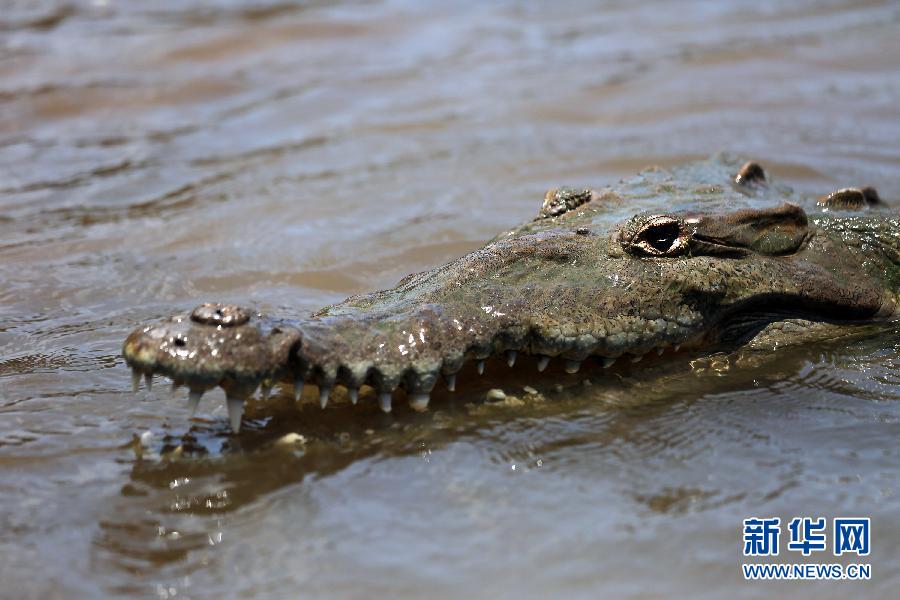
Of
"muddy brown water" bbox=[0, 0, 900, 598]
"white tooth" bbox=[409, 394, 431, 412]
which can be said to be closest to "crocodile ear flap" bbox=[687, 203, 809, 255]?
"muddy brown water" bbox=[0, 0, 900, 598]

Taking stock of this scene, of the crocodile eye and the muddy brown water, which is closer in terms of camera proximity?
the muddy brown water

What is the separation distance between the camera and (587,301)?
4121 mm

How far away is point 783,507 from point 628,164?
502cm

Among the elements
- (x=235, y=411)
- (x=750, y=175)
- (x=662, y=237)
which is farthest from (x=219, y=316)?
(x=750, y=175)

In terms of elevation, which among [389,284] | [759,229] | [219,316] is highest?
[219,316]

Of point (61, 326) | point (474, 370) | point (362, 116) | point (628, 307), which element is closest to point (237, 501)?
point (474, 370)

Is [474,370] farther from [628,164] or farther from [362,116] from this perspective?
[362,116]

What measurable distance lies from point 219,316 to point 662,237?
1.99 metres

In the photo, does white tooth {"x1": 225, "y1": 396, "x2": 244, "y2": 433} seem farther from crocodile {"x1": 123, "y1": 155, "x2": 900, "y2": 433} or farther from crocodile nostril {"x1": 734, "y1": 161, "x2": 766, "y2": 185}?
crocodile nostril {"x1": 734, "y1": 161, "x2": 766, "y2": 185}

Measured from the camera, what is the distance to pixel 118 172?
861 centimetres

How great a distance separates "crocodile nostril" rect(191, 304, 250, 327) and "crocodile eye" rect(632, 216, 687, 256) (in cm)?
178

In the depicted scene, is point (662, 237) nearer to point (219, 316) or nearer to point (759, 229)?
point (759, 229)

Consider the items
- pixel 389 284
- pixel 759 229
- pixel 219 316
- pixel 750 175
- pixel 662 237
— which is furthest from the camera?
pixel 389 284

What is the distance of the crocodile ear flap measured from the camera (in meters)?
4.55
